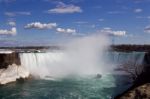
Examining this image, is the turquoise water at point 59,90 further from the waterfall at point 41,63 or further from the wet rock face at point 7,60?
the waterfall at point 41,63

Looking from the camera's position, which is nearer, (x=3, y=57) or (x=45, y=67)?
(x=3, y=57)

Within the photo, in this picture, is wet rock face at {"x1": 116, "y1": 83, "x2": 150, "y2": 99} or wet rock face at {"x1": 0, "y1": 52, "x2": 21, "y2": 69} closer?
wet rock face at {"x1": 116, "y1": 83, "x2": 150, "y2": 99}

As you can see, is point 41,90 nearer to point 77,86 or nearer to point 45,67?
point 77,86

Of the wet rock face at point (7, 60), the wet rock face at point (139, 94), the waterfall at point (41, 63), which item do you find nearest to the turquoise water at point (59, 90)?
the wet rock face at point (7, 60)

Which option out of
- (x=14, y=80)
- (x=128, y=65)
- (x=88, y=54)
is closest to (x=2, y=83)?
(x=14, y=80)

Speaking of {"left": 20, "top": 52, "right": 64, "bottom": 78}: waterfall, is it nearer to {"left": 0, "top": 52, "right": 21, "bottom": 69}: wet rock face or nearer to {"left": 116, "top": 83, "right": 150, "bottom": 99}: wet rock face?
{"left": 0, "top": 52, "right": 21, "bottom": 69}: wet rock face

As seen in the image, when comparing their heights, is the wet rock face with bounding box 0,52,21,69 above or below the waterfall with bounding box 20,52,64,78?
above

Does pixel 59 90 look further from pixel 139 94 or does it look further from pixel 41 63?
pixel 41 63

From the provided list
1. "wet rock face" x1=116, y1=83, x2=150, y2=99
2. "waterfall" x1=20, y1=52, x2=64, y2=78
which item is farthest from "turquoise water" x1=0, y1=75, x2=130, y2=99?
"wet rock face" x1=116, y1=83, x2=150, y2=99
